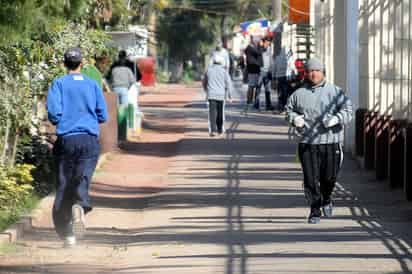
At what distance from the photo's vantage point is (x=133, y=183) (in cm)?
1945

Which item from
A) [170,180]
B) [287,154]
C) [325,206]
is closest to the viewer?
[325,206]

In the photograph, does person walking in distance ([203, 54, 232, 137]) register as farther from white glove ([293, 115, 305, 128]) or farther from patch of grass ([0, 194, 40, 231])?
white glove ([293, 115, 305, 128])

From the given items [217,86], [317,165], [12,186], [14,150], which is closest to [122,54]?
[217,86]

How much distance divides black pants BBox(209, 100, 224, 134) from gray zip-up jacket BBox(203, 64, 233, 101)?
172 millimetres

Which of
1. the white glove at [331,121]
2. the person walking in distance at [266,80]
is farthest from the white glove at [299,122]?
the person walking in distance at [266,80]

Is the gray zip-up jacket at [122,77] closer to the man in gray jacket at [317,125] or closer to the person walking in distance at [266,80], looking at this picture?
the person walking in distance at [266,80]

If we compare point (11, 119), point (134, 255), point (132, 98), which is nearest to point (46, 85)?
point (11, 119)

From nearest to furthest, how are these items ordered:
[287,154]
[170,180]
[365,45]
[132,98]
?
[170,180]
[365,45]
[287,154]
[132,98]

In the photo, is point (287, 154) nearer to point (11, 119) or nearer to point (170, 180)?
point (170, 180)

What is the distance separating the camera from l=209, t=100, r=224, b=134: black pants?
1041 inches

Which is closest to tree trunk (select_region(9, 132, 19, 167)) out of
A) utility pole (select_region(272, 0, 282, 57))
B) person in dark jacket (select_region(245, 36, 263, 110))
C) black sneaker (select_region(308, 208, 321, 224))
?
black sneaker (select_region(308, 208, 321, 224))

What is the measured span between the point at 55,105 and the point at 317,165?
11.0 feet

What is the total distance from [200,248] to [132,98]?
1595 cm

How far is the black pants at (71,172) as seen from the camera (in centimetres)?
1197
